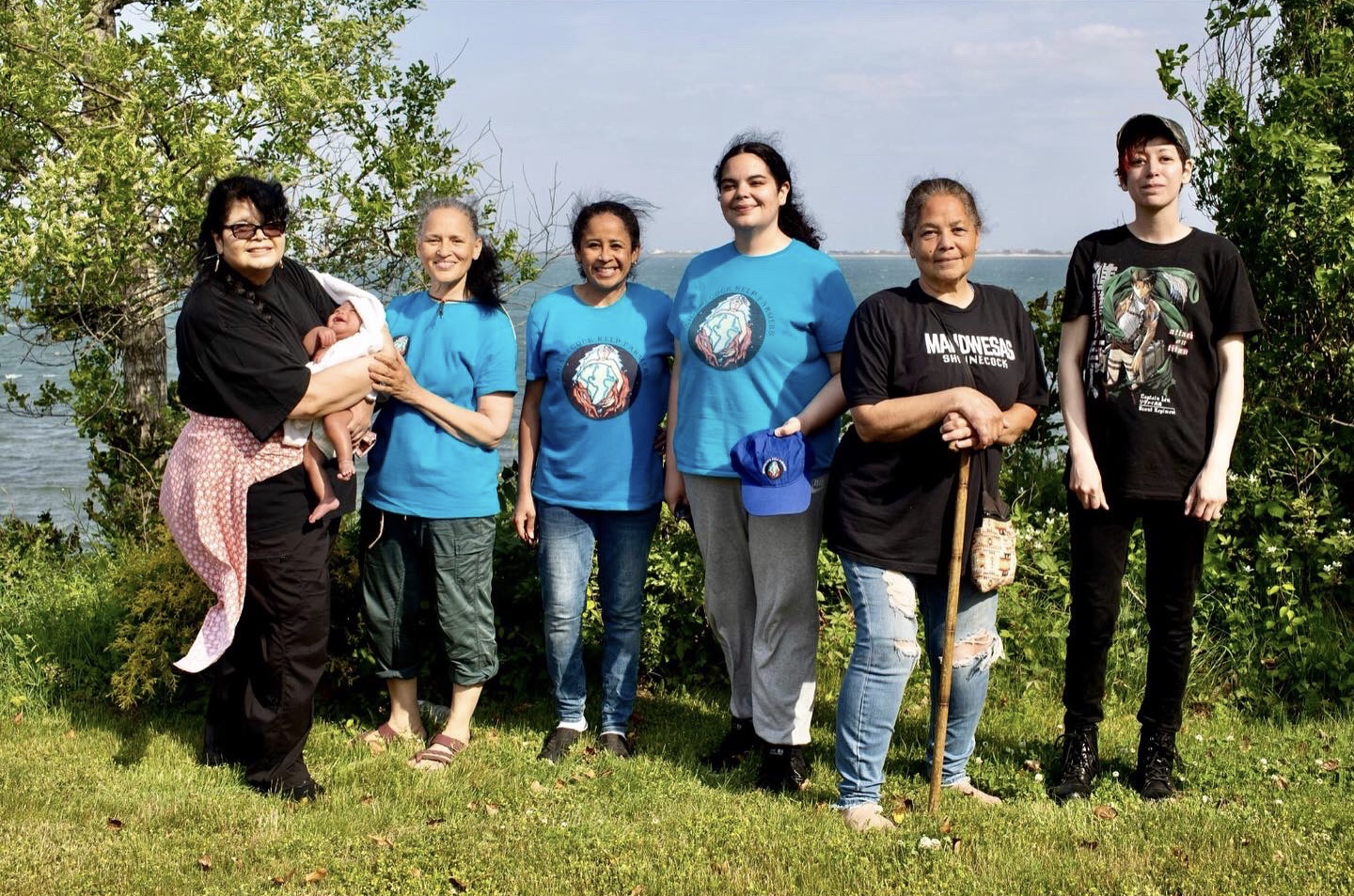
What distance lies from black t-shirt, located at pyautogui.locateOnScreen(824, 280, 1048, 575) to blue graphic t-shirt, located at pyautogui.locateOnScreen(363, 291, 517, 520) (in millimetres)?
1467

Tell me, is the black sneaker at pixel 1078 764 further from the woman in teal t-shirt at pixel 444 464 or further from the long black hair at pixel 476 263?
the long black hair at pixel 476 263

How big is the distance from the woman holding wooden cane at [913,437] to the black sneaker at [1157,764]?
32.6 inches

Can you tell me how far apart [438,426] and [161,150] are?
8.49ft

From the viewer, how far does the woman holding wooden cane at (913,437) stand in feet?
13.1

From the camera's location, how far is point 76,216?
17.6 feet

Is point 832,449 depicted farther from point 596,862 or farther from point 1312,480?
point 1312,480

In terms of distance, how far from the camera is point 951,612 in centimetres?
404

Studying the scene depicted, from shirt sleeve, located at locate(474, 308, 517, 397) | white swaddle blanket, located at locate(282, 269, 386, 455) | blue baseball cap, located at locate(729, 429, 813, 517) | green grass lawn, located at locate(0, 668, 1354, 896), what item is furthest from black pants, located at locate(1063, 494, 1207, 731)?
white swaddle blanket, located at locate(282, 269, 386, 455)

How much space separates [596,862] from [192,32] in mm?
4254

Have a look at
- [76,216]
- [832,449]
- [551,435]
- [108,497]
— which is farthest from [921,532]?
[108,497]

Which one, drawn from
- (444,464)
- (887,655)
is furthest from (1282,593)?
(444,464)

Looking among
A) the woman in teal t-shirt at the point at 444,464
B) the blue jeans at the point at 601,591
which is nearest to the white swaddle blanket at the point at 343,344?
the woman in teal t-shirt at the point at 444,464

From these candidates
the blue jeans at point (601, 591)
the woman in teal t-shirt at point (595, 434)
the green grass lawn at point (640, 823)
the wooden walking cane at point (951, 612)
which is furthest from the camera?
the blue jeans at point (601, 591)

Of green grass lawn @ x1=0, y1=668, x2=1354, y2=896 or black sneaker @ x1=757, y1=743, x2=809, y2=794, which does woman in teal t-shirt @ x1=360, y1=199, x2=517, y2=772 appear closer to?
green grass lawn @ x1=0, y1=668, x2=1354, y2=896
